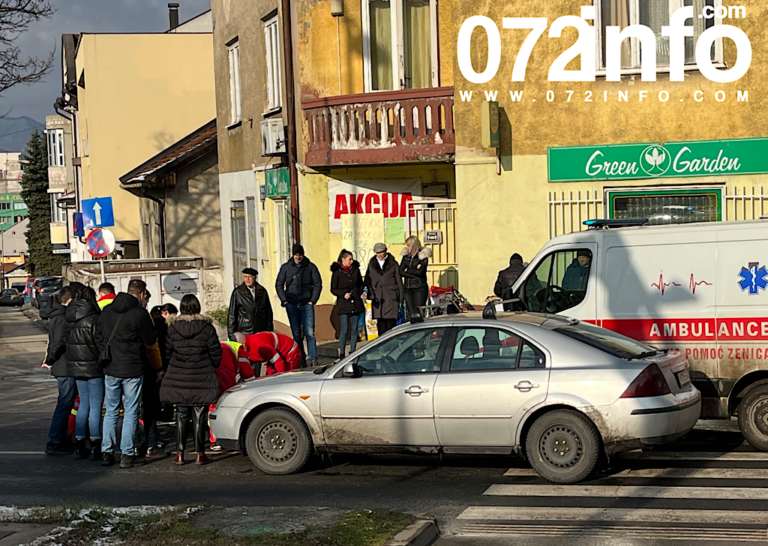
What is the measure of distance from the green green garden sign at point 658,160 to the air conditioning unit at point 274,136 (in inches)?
219

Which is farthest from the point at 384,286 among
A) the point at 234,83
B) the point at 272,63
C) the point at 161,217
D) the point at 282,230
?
the point at 161,217

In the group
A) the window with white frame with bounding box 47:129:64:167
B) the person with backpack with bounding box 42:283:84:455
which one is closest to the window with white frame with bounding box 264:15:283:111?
the person with backpack with bounding box 42:283:84:455

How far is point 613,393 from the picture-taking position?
8.47m

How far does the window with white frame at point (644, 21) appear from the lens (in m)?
15.7

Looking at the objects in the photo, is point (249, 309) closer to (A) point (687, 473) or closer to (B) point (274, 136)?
(B) point (274, 136)

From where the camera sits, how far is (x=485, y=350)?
29.7 ft

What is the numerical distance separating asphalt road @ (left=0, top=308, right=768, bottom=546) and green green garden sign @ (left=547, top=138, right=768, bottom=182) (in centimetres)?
526

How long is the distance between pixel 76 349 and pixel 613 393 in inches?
214

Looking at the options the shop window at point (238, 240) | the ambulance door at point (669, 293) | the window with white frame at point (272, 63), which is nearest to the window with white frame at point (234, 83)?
the shop window at point (238, 240)

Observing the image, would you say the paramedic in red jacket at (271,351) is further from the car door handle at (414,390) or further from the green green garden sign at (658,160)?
the green green garden sign at (658,160)

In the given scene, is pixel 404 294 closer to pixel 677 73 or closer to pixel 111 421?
pixel 677 73

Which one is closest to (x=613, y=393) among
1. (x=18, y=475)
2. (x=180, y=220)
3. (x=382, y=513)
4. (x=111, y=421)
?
(x=382, y=513)

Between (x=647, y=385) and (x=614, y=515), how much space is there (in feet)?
4.23

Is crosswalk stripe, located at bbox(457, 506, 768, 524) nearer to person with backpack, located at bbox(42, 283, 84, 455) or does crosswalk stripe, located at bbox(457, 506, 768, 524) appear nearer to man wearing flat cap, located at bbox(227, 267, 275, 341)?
person with backpack, located at bbox(42, 283, 84, 455)
